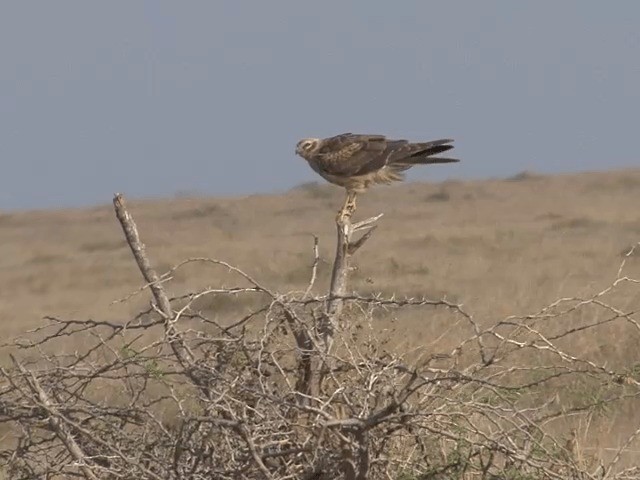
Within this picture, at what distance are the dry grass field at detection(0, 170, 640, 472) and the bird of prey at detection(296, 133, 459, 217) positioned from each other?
0.53 metres

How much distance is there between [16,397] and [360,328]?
1.14 m

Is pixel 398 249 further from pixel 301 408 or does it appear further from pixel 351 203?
pixel 301 408

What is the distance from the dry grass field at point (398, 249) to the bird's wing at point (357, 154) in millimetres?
583

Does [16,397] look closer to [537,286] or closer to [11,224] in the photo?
[537,286]

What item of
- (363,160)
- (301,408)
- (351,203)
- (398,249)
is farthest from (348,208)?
(398,249)

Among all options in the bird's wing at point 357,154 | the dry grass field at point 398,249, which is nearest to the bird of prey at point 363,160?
the bird's wing at point 357,154

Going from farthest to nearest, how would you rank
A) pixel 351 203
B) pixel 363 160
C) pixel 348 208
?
pixel 363 160
pixel 351 203
pixel 348 208

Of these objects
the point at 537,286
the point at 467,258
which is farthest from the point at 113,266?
the point at 537,286

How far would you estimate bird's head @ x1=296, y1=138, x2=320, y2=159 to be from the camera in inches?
320

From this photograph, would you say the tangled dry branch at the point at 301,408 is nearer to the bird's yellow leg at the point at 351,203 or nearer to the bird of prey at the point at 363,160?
the bird's yellow leg at the point at 351,203

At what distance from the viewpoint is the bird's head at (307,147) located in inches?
320

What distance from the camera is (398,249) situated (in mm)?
21859

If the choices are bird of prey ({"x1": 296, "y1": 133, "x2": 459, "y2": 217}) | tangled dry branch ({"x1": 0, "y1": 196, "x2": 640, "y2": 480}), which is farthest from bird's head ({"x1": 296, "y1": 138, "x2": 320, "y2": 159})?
tangled dry branch ({"x1": 0, "y1": 196, "x2": 640, "y2": 480})

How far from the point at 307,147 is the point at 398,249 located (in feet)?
45.1
